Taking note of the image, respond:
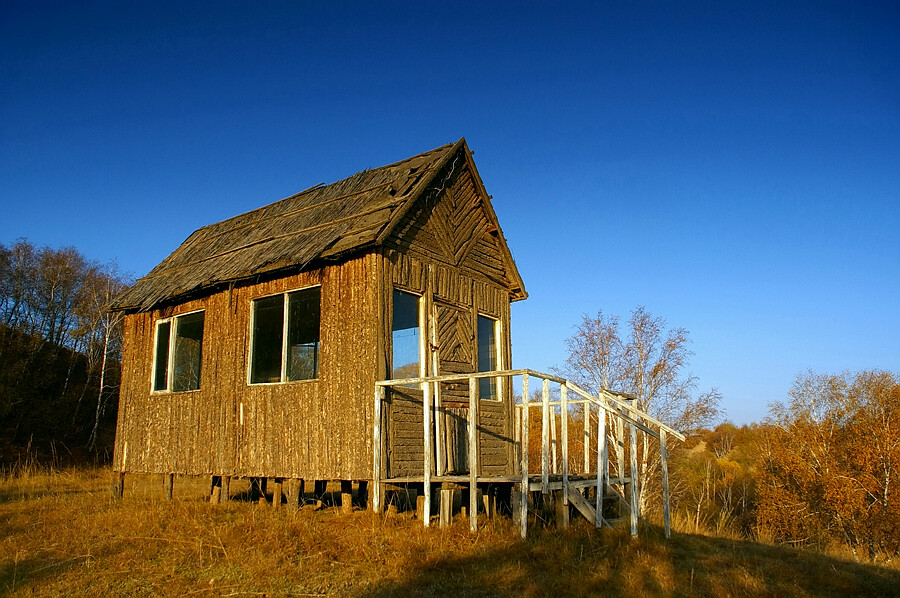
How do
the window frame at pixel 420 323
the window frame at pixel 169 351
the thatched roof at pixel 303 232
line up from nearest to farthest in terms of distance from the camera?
the window frame at pixel 420 323 → the thatched roof at pixel 303 232 → the window frame at pixel 169 351

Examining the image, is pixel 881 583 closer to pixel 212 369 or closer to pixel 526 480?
pixel 526 480

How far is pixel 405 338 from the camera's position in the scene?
1088 centimetres

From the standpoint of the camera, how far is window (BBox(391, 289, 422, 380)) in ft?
34.9

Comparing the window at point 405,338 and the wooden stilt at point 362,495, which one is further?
the wooden stilt at point 362,495

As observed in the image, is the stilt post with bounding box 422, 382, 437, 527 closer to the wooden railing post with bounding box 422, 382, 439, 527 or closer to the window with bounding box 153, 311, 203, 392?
the wooden railing post with bounding box 422, 382, 439, 527

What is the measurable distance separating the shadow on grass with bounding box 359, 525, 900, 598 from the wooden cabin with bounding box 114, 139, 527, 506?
213cm

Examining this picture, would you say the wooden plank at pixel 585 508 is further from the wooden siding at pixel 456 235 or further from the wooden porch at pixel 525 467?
the wooden siding at pixel 456 235

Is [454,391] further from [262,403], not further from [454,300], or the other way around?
[262,403]

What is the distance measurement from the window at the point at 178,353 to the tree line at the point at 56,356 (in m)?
14.8

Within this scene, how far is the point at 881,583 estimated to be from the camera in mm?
7496

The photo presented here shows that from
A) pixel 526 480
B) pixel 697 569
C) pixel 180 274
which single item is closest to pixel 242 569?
pixel 526 480

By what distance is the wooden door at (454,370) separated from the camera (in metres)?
11.0

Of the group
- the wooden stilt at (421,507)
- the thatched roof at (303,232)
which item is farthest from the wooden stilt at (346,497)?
the thatched roof at (303,232)

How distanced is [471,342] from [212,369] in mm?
4916
